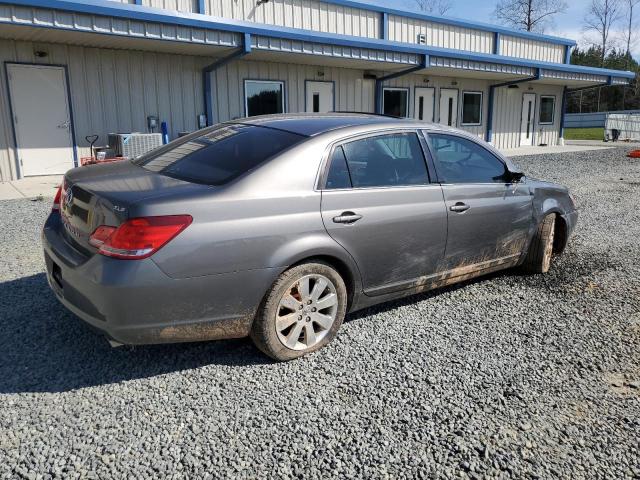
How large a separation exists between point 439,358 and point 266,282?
1.30m

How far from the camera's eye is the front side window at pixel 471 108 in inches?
845

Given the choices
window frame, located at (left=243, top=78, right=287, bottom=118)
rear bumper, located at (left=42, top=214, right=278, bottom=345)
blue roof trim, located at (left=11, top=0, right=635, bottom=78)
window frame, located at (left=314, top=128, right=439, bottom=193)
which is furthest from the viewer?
window frame, located at (left=243, top=78, right=287, bottom=118)

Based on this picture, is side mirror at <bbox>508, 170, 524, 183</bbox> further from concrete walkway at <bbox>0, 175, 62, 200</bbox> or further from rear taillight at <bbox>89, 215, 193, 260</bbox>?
concrete walkway at <bbox>0, 175, 62, 200</bbox>

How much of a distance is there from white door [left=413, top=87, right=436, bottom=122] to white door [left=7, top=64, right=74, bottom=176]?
485 inches

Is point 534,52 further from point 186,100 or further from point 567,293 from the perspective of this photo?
point 567,293

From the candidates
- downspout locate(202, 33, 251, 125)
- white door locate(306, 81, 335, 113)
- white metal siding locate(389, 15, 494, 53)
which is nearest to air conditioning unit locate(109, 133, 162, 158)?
downspout locate(202, 33, 251, 125)

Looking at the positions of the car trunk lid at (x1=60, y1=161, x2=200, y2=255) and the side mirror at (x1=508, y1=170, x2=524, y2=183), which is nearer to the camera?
the car trunk lid at (x1=60, y1=161, x2=200, y2=255)

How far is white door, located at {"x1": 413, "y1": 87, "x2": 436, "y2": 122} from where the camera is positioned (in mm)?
19688

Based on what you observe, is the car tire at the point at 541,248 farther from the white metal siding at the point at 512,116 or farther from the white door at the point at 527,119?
the white door at the point at 527,119

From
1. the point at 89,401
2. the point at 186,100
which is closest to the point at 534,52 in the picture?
the point at 186,100

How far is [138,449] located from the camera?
2510mm

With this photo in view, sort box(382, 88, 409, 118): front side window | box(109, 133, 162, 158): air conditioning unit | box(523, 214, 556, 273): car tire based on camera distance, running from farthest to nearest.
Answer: box(382, 88, 409, 118): front side window, box(109, 133, 162, 158): air conditioning unit, box(523, 214, 556, 273): car tire

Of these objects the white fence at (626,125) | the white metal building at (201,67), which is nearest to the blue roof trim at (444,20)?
the white metal building at (201,67)

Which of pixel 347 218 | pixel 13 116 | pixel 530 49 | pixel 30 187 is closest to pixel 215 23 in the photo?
pixel 13 116
